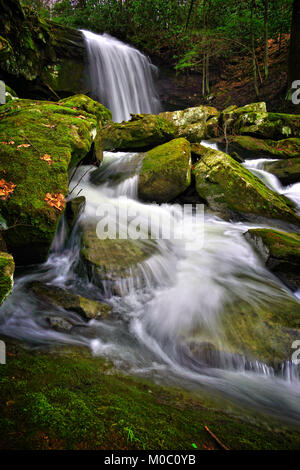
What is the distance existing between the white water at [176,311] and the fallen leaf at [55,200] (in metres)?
0.99

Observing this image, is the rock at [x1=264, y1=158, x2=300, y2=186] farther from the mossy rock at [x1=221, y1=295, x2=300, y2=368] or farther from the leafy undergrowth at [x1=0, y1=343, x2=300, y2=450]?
the leafy undergrowth at [x1=0, y1=343, x2=300, y2=450]

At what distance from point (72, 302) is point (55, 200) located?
4.57ft

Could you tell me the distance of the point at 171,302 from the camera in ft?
11.4

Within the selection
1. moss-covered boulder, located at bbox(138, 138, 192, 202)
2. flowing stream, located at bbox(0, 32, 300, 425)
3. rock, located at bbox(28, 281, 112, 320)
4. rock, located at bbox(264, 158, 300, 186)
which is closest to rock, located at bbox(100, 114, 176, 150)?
moss-covered boulder, located at bbox(138, 138, 192, 202)

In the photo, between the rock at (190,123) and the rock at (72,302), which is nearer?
the rock at (72,302)

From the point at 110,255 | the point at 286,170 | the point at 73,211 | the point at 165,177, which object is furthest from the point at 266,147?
the point at 110,255

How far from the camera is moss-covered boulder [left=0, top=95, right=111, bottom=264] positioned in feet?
10.2

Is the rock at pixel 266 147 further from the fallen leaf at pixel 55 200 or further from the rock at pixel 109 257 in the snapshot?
the fallen leaf at pixel 55 200

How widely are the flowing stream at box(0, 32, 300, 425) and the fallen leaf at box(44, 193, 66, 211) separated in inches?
38.1

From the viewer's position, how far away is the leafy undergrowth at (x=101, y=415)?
3.69ft

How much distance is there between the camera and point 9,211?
3.03 m

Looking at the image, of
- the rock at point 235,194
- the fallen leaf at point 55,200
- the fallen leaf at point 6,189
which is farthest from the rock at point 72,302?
the rock at point 235,194
